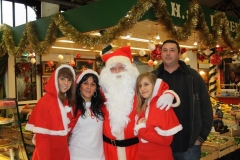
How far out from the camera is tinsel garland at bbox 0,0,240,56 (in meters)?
4.14

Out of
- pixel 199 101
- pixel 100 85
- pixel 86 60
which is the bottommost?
pixel 199 101

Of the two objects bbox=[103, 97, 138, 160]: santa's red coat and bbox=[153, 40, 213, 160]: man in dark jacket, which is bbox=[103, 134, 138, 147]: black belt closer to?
bbox=[103, 97, 138, 160]: santa's red coat

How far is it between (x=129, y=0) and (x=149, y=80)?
2090mm

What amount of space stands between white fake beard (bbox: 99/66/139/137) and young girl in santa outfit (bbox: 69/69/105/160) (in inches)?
5.8

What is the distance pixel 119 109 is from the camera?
2.86 m

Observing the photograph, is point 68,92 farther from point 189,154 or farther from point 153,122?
point 189,154

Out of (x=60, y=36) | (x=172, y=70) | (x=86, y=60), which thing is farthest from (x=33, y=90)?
(x=172, y=70)

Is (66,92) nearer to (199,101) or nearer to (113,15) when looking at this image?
(199,101)

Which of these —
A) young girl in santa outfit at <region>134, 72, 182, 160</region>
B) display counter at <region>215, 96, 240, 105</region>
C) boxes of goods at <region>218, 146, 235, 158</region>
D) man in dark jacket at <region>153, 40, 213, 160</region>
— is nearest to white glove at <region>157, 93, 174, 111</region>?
young girl in santa outfit at <region>134, 72, 182, 160</region>

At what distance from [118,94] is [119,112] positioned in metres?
0.25

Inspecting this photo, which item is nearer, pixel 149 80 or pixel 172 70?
pixel 149 80

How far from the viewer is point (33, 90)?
885 centimetres

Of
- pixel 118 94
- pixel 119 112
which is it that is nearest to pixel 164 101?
pixel 119 112

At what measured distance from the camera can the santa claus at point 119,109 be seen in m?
2.76
